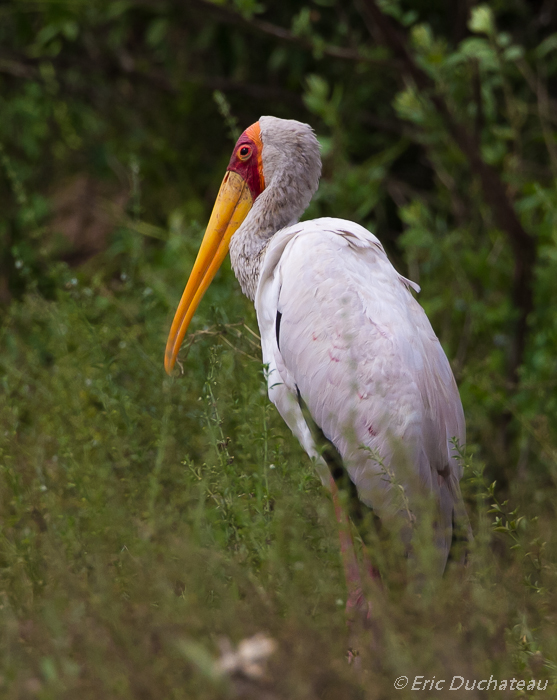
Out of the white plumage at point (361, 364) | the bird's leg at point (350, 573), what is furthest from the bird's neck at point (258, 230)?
the bird's leg at point (350, 573)

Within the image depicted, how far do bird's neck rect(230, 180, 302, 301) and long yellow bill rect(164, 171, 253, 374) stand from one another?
0.13 meters

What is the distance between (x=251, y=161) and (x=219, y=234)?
0.30 m

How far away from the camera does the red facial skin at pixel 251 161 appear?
3102 mm

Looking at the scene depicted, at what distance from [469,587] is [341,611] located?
1.00 feet

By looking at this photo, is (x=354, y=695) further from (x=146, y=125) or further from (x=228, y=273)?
(x=146, y=125)

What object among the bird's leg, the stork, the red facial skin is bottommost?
the bird's leg

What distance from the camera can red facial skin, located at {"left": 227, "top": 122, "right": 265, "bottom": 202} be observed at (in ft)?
10.2

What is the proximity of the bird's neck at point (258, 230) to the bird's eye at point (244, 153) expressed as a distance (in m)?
0.17

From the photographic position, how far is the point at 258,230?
303cm

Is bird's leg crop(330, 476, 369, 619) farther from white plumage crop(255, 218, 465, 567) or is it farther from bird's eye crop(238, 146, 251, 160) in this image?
bird's eye crop(238, 146, 251, 160)

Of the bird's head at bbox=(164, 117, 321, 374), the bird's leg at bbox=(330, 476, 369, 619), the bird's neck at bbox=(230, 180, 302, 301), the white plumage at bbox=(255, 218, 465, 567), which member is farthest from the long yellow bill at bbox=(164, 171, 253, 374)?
the bird's leg at bbox=(330, 476, 369, 619)

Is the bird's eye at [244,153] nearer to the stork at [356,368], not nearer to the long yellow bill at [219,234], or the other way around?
the long yellow bill at [219,234]

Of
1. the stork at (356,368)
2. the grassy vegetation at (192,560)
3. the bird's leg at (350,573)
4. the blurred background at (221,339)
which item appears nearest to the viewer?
the grassy vegetation at (192,560)

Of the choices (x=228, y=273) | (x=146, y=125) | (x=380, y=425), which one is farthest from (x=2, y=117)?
(x=380, y=425)
